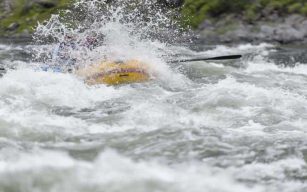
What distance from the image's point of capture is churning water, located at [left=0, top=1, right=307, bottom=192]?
6.76 meters

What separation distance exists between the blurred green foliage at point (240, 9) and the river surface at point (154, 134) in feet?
38.2

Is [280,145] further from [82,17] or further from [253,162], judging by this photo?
[82,17]

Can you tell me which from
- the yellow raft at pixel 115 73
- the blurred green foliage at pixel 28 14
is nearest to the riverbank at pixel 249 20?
the blurred green foliage at pixel 28 14

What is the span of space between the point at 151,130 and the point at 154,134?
230 millimetres

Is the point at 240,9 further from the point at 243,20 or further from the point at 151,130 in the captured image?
the point at 151,130

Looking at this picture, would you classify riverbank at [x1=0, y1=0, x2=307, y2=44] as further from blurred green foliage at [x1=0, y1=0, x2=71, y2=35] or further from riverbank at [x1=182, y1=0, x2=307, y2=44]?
blurred green foliage at [x1=0, y1=0, x2=71, y2=35]

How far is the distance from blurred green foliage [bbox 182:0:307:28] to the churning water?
34.0ft

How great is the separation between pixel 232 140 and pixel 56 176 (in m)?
3.05

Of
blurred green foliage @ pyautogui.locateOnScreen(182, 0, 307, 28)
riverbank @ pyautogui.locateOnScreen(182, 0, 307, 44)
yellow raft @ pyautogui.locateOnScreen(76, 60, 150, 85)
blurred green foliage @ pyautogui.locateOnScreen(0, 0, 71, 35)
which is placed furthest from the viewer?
blurred green foliage @ pyautogui.locateOnScreen(0, 0, 71, 35)

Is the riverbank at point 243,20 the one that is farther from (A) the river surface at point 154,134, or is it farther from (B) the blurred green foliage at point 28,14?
(A) the river surface at point 154,134

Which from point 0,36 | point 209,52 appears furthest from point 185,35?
point 0,36

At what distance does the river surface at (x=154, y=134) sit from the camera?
6.73 meters

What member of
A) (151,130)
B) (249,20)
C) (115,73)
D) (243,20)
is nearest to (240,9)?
(243,20)

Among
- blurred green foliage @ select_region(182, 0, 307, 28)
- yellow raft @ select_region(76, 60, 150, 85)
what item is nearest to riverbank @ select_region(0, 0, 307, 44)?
blurred green foliage @ select_region(182, 0, 307, 28)
